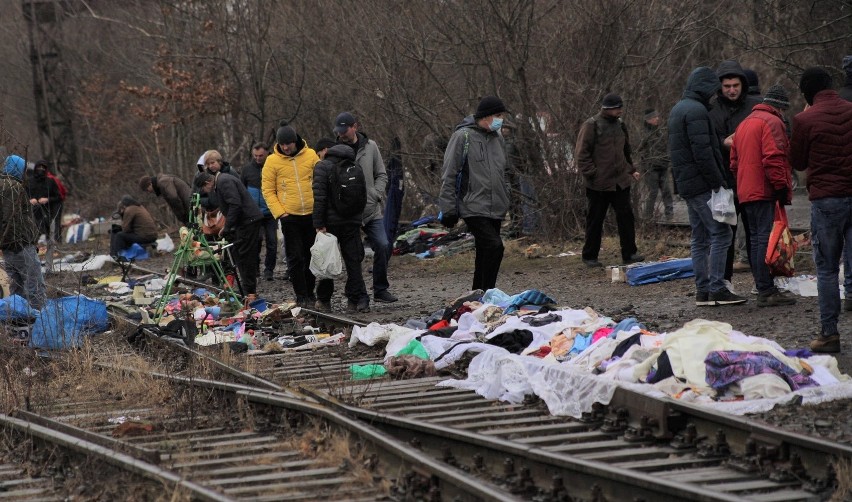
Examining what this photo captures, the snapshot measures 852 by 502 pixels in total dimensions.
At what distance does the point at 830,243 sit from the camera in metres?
9.15

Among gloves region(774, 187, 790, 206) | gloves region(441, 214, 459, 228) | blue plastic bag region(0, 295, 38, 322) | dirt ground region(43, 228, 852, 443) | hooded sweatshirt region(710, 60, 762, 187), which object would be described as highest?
hooded sweatshirt region(710, 60, 762, 187)

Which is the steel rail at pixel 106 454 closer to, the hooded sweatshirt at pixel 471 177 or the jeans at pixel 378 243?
the hooded sweatshirt at pixel 471 177

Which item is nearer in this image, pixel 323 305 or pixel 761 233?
pixel 761 233

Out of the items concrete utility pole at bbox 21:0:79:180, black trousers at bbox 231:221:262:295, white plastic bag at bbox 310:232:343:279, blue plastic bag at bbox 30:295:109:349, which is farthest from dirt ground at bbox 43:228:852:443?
concrete utility pole at bbox 21:0:79:180

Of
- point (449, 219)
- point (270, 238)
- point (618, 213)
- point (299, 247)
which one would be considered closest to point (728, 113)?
point (449, 219)

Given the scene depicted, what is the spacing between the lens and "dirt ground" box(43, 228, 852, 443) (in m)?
7.39

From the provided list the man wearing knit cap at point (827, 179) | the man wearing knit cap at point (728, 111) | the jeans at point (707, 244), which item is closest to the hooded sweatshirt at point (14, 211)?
the jeans at point (707, 244)

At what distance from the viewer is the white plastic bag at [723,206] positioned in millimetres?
11453

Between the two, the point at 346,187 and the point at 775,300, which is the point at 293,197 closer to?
the point at 346,187

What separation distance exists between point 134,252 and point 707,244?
14938 mm

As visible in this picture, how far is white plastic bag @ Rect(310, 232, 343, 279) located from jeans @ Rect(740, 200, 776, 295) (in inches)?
173

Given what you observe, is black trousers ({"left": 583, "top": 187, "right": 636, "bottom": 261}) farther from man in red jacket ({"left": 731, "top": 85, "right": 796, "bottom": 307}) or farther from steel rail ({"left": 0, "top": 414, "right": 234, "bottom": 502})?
steel rail ({"left": 0, "top": 414, "right": 234, "bottom": 502})

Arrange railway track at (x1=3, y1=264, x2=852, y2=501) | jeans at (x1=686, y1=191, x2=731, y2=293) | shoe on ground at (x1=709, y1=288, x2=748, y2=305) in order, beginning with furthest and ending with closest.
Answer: shoe on ground at (x1=709, y1=288, x2=748, y2=305) → jeans at (x1=686, y1=191, x2=731, y2=293) → railway track at (x1=3, y1=264, x2=852, y2=501)

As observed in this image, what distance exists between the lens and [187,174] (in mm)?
33031
